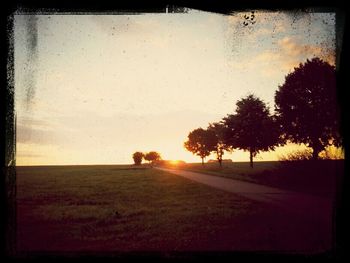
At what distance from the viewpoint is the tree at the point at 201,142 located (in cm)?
7191

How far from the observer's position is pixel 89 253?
10.1 feet

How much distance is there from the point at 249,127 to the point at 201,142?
33.2 metres

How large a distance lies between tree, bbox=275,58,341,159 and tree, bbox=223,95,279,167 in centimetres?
773

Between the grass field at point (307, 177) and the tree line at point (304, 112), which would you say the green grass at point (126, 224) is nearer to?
the grass field at point (307, 177)

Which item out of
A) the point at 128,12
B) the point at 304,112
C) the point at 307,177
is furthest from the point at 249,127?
the point at 128,12

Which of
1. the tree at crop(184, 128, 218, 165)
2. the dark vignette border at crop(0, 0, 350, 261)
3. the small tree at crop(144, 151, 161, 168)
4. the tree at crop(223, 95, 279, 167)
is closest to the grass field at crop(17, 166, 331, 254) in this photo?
the dark vignette border at crop(0, 0, 350, 261)

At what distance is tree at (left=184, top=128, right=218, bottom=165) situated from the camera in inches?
2831

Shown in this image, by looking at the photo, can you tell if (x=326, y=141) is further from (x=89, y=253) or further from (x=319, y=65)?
(x=89, y=253)

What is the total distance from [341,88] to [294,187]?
Answer: 14455 mm

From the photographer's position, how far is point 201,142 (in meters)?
77.5

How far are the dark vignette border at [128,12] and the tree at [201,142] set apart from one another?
68112mm

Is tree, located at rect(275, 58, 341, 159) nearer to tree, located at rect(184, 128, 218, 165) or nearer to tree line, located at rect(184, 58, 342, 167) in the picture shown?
tree line, located at rect(184, 58, 342, 167)

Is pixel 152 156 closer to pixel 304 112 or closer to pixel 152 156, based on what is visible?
pixel 152 156

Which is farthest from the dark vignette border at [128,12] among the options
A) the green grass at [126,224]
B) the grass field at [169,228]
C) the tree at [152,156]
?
the tree at [152,156]
